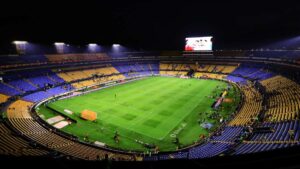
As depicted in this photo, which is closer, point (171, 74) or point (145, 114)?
point (145, 114)

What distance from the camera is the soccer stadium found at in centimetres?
2144

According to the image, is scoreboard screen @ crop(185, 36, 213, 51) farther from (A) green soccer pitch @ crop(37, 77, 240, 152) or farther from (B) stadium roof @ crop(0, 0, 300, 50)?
(A) green soccer pitch @ crop(37, 77, 240, 152)

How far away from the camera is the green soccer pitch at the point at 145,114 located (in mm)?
26250

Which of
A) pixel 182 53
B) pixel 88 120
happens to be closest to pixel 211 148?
pixel 88 120

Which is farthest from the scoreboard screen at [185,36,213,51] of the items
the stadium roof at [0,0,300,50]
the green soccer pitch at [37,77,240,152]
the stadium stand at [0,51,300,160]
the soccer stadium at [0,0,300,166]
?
the green soccer pitch at [37,77,240,152]

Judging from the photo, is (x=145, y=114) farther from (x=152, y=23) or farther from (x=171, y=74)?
(x=152, y=23)

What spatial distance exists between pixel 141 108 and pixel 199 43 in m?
49.1

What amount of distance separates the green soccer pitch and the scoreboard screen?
27719mm

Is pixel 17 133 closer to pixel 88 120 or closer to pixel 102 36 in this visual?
pixel 88 120

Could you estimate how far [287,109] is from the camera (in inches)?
1085

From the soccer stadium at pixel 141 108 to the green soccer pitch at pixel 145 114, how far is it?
140mm

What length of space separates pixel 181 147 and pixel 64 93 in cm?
3456

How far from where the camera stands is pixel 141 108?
123 feet

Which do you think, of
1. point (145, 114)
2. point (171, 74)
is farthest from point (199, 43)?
point (145, 114)
